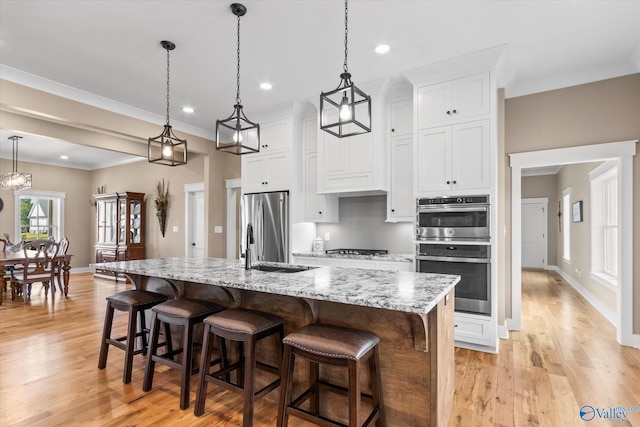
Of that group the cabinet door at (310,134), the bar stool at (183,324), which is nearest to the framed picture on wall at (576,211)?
the cabinet door at (310,134)

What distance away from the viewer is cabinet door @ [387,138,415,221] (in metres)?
3.91

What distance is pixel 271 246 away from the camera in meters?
4.65

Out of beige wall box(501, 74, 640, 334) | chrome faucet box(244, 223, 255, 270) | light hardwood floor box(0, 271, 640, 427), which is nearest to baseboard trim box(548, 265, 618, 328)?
light hardwood floor box(0, 271, 640, 427)

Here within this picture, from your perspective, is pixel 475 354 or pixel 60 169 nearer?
pixel 475 354

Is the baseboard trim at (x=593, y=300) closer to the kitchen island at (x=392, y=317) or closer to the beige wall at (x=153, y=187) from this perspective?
the kitchen island at (x=392, y=317)

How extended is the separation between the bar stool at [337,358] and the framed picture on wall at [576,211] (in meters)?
6.42

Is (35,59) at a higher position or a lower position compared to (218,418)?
higher

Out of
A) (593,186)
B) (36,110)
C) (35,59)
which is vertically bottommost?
(593,186)

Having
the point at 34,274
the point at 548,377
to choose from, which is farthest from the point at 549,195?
the point at 34,274

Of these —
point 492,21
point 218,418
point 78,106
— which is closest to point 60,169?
point 78,106

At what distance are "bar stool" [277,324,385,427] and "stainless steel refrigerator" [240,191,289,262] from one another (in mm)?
2721

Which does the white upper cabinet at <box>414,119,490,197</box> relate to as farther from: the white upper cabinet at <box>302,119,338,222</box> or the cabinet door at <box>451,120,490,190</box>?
the white upper cabinet at <box>302,119,338,222</box>

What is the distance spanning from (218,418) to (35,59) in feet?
12.4

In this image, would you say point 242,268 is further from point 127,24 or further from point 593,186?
point 593,186
